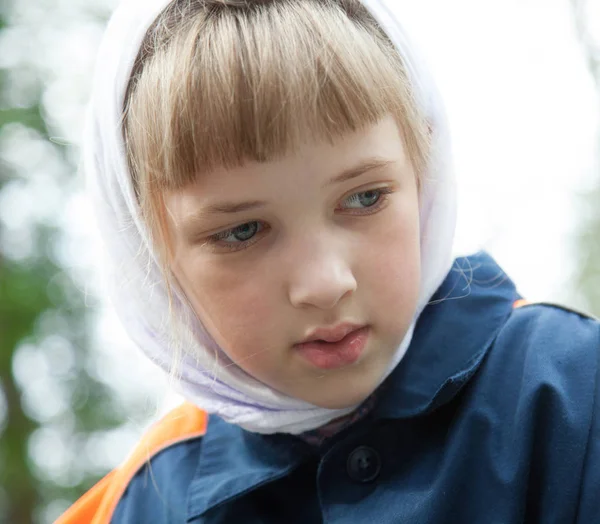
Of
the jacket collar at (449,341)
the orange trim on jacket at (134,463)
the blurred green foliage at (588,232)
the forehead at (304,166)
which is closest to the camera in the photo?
the forehead at (304,166)

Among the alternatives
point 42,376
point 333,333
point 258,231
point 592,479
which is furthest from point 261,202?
point 42,376

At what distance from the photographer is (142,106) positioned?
42.9 inches

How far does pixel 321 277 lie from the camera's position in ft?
3.09

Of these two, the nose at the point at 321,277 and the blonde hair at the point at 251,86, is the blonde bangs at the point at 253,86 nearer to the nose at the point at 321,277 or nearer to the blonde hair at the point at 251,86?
the blonde hair at the point at 251,86

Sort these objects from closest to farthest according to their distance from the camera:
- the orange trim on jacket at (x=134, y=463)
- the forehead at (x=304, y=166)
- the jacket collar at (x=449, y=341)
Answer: the forehead at (x=304, y=166)
the jacket collar at (x=449, y=341)
the orange trim on jacket at (x=134, y=463)

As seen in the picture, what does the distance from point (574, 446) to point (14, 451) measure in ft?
11.4

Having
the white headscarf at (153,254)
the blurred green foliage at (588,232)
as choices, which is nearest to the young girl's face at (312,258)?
the white headscarf at (153,254)

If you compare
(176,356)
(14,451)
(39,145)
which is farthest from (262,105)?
(14,451)

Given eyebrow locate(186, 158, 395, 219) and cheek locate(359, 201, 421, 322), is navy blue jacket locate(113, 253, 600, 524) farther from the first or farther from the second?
eyebrow locate(186, 158, 395, 219)

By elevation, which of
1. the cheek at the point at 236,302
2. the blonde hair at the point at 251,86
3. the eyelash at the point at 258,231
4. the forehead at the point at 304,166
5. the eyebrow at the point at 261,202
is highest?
the blonde hair at the point at 251,86

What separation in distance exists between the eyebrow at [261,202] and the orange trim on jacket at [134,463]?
0.52 meters

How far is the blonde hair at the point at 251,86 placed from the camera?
0.95 m

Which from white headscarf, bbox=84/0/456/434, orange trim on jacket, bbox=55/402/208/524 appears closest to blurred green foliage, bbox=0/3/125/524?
orange trim on jacket, bbox=55/402/208/524

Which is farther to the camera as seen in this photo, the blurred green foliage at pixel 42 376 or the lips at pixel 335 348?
the blurred green foliage at pixel 42 376
